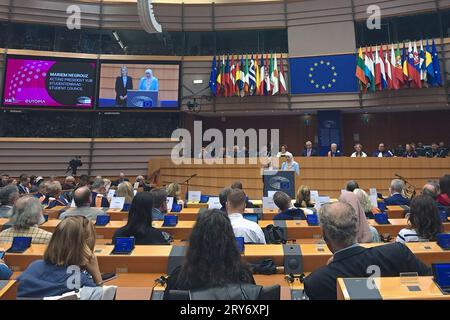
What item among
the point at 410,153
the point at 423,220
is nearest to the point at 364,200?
the point at 423,220

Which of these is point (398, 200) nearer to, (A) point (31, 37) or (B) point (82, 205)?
(B) point (82, 205)

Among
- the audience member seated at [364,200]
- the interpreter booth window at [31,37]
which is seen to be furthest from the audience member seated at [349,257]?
the interpreter booth window at [31,37]

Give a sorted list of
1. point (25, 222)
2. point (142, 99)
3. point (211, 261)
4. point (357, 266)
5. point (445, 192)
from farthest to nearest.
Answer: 1. point (142, 99)
2. point (445, 192)
3. point (25, 222)
4. point (357, 266)
5. point (211, 261)

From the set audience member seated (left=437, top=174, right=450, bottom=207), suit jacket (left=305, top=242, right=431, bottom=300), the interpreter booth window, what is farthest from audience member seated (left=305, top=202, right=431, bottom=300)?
the interpreter booth window

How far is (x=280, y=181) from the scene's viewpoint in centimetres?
779

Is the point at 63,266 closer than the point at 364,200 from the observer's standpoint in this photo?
Yes

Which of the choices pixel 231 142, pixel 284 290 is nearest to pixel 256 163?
pixel 231 142

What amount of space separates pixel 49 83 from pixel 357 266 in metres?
13.8

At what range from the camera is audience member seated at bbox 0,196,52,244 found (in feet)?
9.82

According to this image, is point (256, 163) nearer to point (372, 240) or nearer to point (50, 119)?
point (372, 240)

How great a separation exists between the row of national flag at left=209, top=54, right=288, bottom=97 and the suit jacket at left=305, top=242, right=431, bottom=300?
11220 mm

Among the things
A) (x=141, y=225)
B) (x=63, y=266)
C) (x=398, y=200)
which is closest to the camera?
(x=63, y=266)

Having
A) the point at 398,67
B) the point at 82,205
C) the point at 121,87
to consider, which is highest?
the point at 398,67

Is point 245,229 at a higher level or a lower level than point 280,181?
lower
